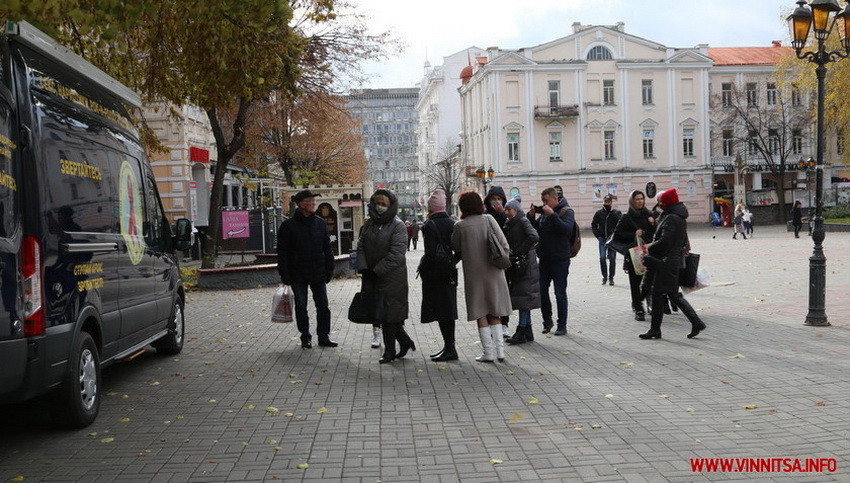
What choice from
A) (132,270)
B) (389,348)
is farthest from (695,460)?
(132,270)

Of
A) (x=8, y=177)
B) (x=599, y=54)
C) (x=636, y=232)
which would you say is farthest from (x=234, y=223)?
(x=599, y=54)

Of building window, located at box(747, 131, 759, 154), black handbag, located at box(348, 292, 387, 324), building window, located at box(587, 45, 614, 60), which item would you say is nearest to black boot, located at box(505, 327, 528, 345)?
black handbag, located at box(348, 292, 387, 324)

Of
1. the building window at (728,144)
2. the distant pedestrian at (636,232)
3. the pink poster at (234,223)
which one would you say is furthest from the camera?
the building window at (728,144)

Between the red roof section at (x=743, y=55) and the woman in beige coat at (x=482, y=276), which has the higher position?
the red roof section at (x=743, y=55)

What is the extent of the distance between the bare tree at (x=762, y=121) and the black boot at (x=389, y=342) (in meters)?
59.2

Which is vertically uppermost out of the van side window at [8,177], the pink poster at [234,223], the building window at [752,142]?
the building window at [752,142]

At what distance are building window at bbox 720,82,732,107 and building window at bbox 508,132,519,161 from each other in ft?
53.4

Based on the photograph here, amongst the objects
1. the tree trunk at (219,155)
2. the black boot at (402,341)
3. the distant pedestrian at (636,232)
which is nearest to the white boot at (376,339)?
the black boot at (402,341)

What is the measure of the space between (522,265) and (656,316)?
5.61ft

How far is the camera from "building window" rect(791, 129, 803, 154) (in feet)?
218

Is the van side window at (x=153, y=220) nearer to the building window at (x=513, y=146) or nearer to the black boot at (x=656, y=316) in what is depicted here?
the black boot at (x=656, y=316)

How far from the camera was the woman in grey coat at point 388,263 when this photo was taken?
966 cm

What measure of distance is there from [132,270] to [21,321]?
2.59 meters

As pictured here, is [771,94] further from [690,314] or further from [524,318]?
[524,318]
